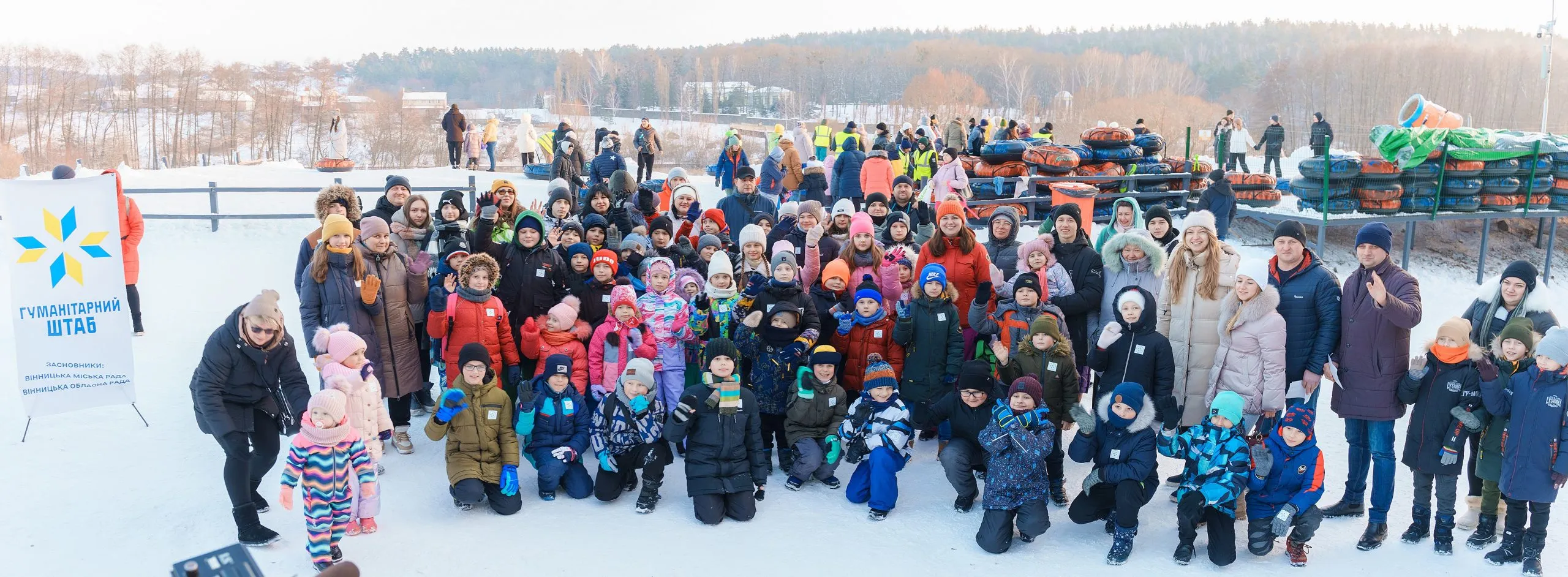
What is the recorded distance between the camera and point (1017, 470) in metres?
5.14

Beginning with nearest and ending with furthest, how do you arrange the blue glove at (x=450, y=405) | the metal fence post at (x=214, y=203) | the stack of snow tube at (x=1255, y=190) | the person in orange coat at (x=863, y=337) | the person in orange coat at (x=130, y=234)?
1. the blue glove at (x=450, y=405)
2. the person in orange coat at (x=863, y=337)
3. the person in orange coat at (x=130, y=234)
4. the metal fence post at (x=214, y=203)
5. the stack of snow tube at (x=1255, y=190)

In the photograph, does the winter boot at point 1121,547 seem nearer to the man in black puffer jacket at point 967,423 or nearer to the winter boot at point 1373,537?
the man in black puffer jacket at point 967,423

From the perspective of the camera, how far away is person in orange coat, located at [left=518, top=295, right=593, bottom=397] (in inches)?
236

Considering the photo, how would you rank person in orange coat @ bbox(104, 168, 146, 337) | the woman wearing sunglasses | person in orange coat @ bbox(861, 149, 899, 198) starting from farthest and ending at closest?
1. person in orange coat @ bbox(861, 149, 899, 198)
2. person in orange coat @ bbox(104, 168, 146, 337)
3. the woman wearing sunglasses

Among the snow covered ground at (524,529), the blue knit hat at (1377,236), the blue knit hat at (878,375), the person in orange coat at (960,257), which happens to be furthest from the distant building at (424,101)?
the blue knit hat at (1377,236)

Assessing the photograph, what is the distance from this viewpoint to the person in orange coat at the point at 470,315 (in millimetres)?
5887

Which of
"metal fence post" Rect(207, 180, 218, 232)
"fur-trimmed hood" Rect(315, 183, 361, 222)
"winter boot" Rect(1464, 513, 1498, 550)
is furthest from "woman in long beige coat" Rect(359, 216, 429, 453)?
"metal fence post" Rect(207, 180, 218, 232)

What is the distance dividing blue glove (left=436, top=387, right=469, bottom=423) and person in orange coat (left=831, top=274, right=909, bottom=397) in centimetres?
226

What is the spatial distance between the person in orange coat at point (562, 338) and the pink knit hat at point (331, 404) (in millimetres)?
1419

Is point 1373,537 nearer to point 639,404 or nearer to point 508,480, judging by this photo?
point 639,404

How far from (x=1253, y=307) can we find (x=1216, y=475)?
36.9 inches

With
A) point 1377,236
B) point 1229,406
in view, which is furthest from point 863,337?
point 1377,236

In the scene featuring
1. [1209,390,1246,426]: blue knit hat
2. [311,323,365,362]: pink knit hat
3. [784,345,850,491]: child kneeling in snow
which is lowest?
[784,345,850,491]: child kneeling in snow

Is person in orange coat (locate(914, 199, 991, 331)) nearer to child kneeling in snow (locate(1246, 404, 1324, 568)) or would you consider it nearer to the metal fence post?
child kneeling in snow (locate(1246, 404, 1324, 568))
